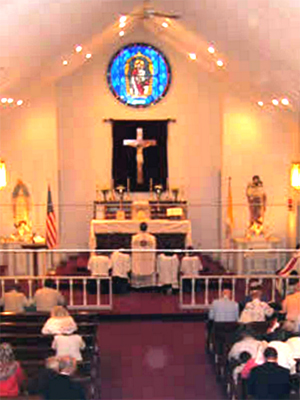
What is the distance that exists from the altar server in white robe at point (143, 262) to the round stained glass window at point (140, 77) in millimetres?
4930

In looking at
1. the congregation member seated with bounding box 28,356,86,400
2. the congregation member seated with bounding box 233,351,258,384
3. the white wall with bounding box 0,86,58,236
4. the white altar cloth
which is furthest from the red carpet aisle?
the white wall with bounding box 0,86,58,236

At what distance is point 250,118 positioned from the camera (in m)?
17.2

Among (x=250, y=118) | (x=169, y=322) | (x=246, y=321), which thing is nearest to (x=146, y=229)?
(x=169, y=322)

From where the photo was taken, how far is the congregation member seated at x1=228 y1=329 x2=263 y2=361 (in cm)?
806

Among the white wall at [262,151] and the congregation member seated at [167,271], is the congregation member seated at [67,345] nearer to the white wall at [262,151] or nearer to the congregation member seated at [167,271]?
the congregation member seated at [167,271]

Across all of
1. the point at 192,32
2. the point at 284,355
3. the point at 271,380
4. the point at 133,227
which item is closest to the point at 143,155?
the point at 133,227

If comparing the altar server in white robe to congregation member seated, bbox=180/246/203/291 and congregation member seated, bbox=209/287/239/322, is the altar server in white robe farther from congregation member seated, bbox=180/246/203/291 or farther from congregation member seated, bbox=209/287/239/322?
congregation member seated, bbox=209/287/239/322

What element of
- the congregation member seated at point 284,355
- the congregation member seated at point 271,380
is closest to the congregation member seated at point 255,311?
the congregation member seated at point 284,355

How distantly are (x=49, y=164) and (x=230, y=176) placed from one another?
15.7 ft

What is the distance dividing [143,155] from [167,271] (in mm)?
4707

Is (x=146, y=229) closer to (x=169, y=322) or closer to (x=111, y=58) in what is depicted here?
(x=169, y=322)

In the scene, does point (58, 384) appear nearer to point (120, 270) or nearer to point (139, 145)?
point (120, 270)

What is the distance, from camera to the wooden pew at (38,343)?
8305 mm

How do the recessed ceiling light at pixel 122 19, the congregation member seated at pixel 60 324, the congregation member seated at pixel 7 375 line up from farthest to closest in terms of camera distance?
the recessed ceiling light at pixel 122 19 < the congregation member seated at pixel 60 324 < the congregation member seated at pixel 7 375
